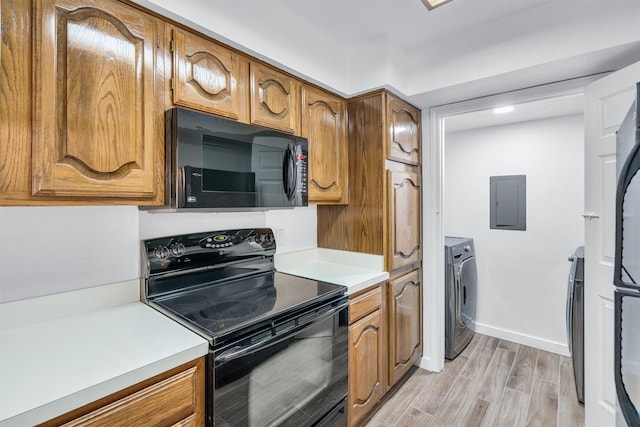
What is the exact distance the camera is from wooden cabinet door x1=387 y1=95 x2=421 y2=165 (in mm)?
2102

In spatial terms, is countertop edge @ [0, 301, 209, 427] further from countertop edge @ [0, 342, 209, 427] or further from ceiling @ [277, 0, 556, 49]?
ceiling @ [277, 0, 556, 49]

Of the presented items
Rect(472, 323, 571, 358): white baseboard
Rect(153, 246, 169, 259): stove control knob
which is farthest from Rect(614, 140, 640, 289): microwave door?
Rect(472, 323, 571, 358): white baseboard

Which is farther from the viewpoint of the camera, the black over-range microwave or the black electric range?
the black over-range microwave

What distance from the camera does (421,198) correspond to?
2490 mm

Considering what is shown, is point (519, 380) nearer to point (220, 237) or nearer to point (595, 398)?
point (595, 398)

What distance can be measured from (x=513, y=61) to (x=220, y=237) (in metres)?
1.91

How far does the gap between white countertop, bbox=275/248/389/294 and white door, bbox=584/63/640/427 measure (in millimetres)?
1106

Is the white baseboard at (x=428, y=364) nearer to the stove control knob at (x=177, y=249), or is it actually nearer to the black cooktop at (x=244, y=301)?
the black cooktop at (x=244, y=301)

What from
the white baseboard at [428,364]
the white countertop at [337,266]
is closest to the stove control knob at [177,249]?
the white countertop at [337,266]

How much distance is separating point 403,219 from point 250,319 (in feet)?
4.60

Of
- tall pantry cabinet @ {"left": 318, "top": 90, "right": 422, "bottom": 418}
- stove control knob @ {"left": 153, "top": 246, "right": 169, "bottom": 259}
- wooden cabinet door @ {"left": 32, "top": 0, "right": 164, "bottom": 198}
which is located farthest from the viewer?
tall pantry cabinet @ {"left": 318, "top": 90, "right": 422, "bottom": 418}

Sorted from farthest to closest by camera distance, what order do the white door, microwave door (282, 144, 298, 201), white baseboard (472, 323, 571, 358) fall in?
white baseboard (472, 323, 571, 358)
microwave door (282, 144, 298, 201)
the white door

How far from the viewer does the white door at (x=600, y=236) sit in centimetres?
154

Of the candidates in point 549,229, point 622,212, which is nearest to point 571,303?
→ point 549,229
